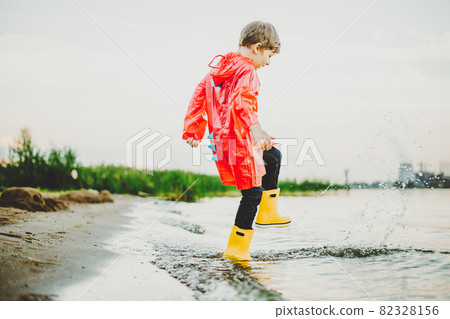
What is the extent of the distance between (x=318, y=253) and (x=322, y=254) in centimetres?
3

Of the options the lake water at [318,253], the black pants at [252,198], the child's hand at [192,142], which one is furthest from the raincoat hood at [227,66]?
the lake water at [318,253]

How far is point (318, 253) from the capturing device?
7.79ft

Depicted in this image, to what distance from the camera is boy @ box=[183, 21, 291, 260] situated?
2.00 m

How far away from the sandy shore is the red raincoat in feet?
1.97

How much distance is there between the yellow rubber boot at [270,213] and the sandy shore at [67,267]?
628 millimetres

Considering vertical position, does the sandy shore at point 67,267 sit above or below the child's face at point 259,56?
below

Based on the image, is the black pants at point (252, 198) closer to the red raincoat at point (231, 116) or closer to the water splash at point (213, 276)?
the red raincoat at point (231, 116)

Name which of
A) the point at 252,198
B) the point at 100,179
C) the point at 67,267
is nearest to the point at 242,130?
the point at 252,198

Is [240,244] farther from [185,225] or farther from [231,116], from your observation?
[185,225]

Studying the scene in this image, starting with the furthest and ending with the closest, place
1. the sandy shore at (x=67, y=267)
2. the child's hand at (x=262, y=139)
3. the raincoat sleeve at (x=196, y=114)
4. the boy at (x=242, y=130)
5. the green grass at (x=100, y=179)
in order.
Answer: the green grass at (x=100, y=179)
the raincoat sleeve at (x=196, y=114)
the boy at (x=242, y=130)
the child's hand at (x=262, y=139)
the sandy shore at (x=67, y=267)

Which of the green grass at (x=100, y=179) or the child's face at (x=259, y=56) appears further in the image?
the green grass at (x=100, y=179)

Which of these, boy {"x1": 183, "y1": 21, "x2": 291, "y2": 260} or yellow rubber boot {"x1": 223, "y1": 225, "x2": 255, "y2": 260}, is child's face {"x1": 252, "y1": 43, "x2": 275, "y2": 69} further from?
yellow rubber boot {"x1": 223, "y1": 225, "x2": 255, "y2": 260}

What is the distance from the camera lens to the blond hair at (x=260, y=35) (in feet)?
7.13

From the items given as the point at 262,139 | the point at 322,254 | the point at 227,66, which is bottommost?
the point at 322,254
